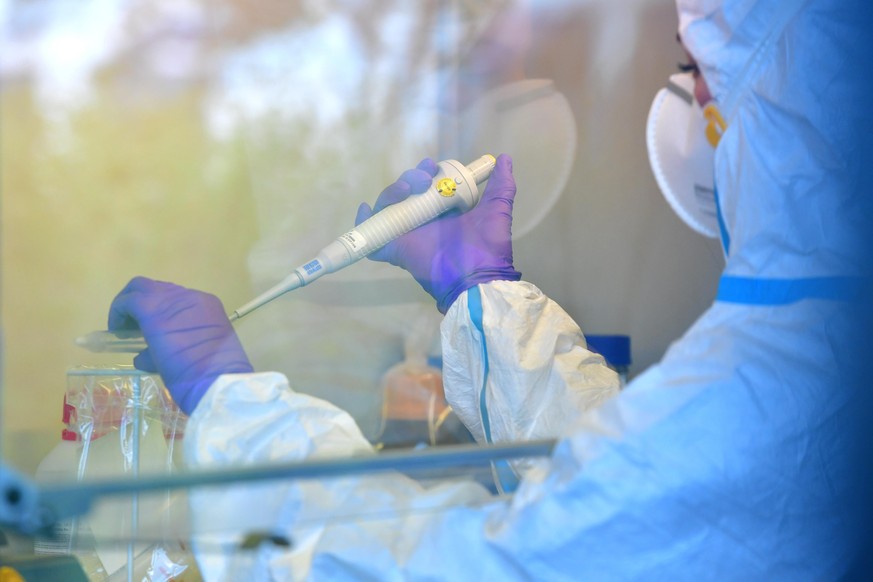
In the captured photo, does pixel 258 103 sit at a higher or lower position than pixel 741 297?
higher

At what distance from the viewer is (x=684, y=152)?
106 cm

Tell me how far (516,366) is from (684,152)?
36 cm

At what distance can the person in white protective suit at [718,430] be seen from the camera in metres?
0.76

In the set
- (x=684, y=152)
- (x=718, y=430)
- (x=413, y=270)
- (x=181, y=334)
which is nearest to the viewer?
(x=718, y=430)

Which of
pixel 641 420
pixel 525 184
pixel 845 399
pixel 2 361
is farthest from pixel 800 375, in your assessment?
pixel 2 361

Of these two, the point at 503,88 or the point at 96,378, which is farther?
the point at 503,88

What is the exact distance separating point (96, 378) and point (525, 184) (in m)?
0.71

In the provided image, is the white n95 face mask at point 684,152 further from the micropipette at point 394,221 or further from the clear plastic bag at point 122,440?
the clear plastic bag at point 122,440

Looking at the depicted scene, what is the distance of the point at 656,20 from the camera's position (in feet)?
4.63

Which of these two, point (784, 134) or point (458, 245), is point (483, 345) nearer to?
point (458, 245)

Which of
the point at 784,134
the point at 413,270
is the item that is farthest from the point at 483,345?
the point at 784,134

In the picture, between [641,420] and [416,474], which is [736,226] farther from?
[416,474]

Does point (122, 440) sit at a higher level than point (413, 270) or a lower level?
lower

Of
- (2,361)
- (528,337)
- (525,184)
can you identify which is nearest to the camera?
(2,361)
